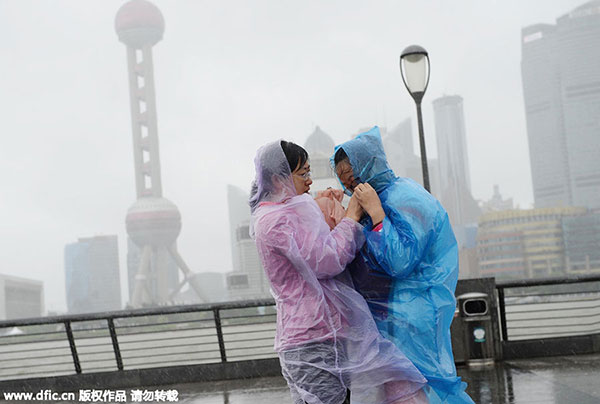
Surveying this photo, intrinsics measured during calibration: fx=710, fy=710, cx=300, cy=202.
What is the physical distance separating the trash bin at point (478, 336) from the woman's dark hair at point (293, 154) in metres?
6.19

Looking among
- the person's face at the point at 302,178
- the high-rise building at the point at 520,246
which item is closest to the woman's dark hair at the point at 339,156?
the person's face at the point at 302,178

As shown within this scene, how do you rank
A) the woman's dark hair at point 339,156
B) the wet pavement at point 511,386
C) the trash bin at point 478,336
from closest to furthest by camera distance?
the woman's dark hair at point 339,156, the wet pavement at point 511,386, the trash bin at point 478,336

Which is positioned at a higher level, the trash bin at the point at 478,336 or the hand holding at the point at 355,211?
the hand holding at the point at 355,211

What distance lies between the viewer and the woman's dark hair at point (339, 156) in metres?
2.94

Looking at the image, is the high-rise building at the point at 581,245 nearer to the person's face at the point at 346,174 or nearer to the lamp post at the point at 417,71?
the lamp post at the point at 417,71

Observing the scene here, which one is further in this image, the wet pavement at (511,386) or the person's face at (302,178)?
the wet pavement at (511,386)

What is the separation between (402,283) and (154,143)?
17934 cm

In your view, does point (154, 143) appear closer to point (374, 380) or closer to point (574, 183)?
point (574, 183)

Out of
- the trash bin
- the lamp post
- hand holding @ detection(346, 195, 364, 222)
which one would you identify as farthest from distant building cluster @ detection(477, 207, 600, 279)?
hand holding @ detection(346, 195, 364, 222)

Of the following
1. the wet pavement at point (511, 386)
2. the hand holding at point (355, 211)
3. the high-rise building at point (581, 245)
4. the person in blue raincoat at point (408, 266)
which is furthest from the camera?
the high-rise building at point (581, 245)

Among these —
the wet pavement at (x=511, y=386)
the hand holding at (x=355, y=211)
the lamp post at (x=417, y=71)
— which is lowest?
the wet pavement at (x=511, y=386)

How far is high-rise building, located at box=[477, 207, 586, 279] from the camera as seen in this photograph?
140750mm

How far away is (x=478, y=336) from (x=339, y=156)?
6407mm

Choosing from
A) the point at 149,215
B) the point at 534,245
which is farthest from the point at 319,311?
the point at 149,215
